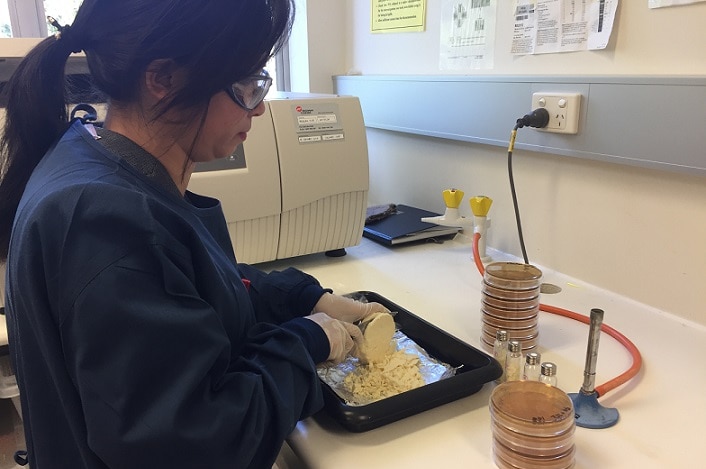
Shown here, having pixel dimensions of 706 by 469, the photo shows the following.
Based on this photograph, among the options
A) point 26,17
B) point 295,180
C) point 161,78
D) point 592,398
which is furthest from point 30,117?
point 26,17

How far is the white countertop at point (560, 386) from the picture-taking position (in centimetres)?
72

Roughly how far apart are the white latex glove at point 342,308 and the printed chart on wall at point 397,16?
938 millimetres

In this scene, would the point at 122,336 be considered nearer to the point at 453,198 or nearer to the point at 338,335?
the point at 338,335

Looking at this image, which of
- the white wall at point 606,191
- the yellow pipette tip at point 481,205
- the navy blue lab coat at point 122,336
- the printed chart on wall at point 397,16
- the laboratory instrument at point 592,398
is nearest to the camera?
the navy blue lab coat at point 122,336

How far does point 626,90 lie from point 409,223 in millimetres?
631

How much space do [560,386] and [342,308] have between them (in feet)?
1.16

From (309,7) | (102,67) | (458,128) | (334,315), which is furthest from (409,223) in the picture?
(102,67)

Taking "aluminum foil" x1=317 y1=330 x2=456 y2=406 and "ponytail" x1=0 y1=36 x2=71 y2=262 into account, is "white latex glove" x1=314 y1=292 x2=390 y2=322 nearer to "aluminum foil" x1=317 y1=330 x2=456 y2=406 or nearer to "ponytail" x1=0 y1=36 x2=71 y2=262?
"aluminum foil" x1=317 y1=330 x2=456 y2=406

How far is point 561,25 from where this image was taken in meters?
1.20

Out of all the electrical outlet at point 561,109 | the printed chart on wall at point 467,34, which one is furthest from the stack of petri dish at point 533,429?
the printed chart on wall at point 467,34

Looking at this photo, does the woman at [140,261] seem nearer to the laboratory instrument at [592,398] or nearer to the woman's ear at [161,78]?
the woman's ear at [161,78]

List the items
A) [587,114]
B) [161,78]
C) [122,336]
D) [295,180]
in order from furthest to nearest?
[295,180]
[587,114]
[161,78]
[122,336]

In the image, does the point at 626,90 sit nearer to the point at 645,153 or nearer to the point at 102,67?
the point at 645,153

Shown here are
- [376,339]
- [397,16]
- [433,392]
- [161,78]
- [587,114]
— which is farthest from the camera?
[397,16]
